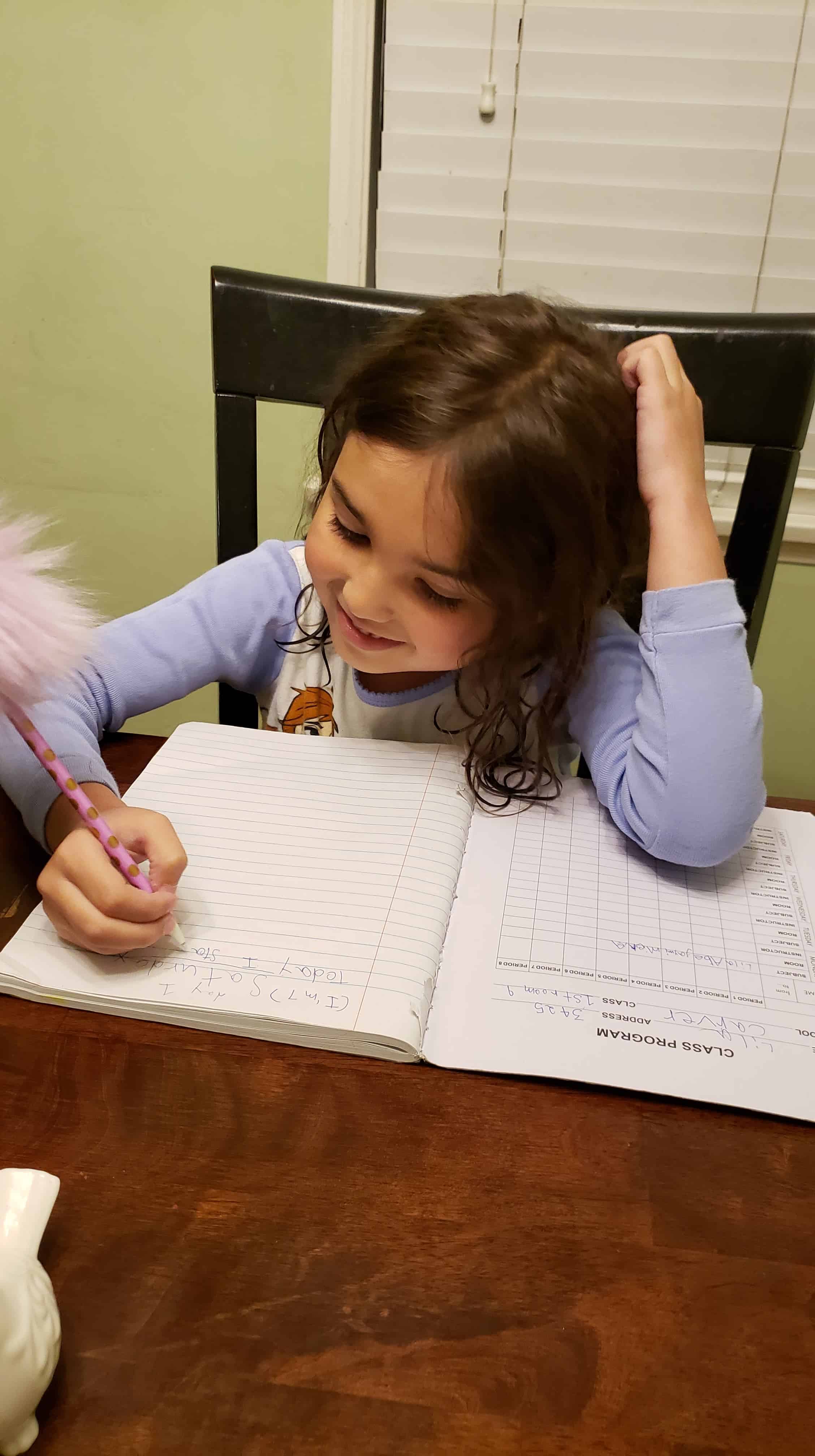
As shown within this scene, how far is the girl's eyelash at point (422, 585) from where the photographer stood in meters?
0.67

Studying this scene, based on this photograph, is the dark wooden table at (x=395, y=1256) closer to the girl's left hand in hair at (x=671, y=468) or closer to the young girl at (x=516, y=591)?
the young girl at (x=516, y=591)

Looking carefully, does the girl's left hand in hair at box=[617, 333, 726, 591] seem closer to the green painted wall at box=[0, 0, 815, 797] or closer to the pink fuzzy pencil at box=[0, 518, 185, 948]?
the pink fuzzy pencil at box=[0, 518, 185, 948]

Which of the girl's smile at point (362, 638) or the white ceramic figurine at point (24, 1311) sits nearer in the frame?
the white ceramic figurine at point (24, 1311)

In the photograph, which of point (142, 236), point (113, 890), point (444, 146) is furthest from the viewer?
point (142, 236)

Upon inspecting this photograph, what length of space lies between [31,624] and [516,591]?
14.6 inches

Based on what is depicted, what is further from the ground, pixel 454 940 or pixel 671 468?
pixel 671 468

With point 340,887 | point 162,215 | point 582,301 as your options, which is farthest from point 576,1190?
point 162,215

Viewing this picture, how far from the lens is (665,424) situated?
2.38 feet

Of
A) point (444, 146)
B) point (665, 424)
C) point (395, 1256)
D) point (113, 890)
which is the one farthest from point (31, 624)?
point (444, 146)

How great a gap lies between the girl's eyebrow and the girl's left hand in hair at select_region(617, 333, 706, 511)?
0.19m

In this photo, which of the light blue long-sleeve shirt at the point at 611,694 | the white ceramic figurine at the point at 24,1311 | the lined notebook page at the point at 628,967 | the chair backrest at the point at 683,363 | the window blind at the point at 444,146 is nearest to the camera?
the white ceramic figurine at the point at 24,1311

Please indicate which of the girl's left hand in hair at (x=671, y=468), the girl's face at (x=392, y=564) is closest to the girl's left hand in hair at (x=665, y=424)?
the girl's left hand in hair at (x=671, y=468)

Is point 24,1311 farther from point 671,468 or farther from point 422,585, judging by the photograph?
point 671,468

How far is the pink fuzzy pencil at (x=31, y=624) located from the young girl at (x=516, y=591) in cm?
14
